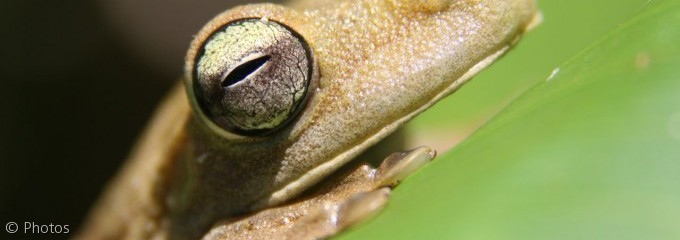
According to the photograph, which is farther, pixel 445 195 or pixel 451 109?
pixel 451 109

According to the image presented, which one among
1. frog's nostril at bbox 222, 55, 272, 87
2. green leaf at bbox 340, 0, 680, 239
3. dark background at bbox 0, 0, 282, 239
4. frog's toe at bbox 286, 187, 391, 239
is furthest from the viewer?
dark background at bbox 0, 0, 282, 239

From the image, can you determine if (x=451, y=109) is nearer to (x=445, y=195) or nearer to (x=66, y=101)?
(x=445, y=195)

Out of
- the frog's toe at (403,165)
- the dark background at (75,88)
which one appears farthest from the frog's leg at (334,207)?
the dark background at (75,88)

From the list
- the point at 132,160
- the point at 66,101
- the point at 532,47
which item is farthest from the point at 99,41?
the point at 532,47

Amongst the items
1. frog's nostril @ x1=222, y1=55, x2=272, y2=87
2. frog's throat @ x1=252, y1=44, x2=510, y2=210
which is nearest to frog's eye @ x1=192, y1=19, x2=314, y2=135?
frog's nostril @ x1=222, y1=55, x2=272, y2=87

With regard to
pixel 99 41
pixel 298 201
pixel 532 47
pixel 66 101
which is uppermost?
pixel 99 41

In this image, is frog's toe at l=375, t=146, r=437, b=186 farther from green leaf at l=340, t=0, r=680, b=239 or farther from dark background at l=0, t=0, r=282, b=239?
dark background at l=0, t=0, r=282, b=239

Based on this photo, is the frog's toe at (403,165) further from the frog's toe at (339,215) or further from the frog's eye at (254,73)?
the frog's eye at (254,73)
